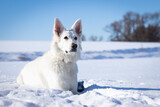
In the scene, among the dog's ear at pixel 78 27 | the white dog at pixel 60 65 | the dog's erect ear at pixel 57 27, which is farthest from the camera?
the dog's ear at pixel 78 27

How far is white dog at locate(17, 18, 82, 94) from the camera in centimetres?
338

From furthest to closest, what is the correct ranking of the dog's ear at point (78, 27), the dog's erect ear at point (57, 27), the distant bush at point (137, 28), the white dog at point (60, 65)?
the distant bush at point (137, 28) → the dog's ear at point (78, 27) → the dog's erect ear at point (57, 27) → the white dog at point (60, 65)

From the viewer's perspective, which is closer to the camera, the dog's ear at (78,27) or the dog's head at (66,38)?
the dog's head at (66,38)

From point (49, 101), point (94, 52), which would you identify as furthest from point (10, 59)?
point (49, 101)

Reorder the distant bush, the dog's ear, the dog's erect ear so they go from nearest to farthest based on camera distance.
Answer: the dog's erect ear
the dog's ear
the distant bush

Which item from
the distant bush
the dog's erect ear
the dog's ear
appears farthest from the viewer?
the distant bush

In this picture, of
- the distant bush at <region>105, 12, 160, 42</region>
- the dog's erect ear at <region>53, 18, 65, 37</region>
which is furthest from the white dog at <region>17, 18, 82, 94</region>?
the distant bush at <region>105, 12, 160, 42</region>

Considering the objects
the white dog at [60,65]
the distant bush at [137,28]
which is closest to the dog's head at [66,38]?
the white dog at [60,65]

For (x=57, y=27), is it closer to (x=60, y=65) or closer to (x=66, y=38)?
(x=66, y=38)

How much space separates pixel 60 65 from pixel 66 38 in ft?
2.13

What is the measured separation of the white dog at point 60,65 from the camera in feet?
11.1

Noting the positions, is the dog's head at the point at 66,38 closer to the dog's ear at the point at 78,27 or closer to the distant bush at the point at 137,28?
the dog's ear at the point at 78,27

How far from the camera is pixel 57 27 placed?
3799 millimetres

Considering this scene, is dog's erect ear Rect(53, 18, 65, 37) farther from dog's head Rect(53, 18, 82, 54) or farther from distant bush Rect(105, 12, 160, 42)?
distant bush Rect(105, 12, 160, 42)
